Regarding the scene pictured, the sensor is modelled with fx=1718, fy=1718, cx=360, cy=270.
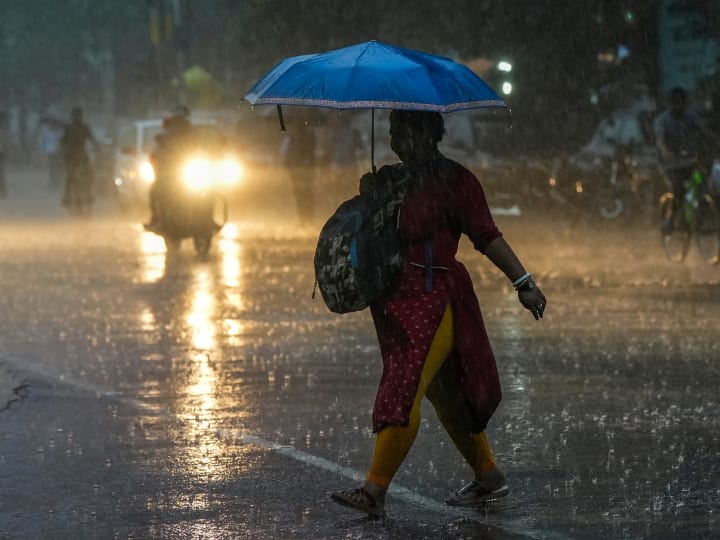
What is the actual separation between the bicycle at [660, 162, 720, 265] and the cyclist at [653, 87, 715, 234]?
0.55 ft

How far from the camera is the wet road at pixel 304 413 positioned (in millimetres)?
6457

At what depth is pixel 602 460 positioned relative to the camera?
751 cm

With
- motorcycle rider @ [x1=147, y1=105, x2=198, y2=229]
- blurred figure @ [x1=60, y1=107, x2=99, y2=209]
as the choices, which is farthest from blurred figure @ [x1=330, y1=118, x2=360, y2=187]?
motorcycle rider @ [x1=147, y1=105, x2=198, y2=229]

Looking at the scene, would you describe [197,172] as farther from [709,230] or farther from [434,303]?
[434,303]

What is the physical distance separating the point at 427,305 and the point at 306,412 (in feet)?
8.62

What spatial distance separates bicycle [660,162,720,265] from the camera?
57.9ft

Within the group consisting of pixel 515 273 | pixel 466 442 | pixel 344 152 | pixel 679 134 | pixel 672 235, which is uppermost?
pixel 679 134

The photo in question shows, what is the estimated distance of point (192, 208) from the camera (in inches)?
781

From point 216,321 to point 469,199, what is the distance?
6832 millimetres

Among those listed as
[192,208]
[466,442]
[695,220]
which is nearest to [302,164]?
[192,208]

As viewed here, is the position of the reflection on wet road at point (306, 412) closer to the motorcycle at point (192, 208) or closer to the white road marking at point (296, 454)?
the white road marking at point (296, 454)

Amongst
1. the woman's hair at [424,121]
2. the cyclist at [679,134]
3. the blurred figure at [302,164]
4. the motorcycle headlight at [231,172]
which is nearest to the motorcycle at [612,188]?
the blurred figure at [302,164]

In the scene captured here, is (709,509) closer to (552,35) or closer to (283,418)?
(283,418)

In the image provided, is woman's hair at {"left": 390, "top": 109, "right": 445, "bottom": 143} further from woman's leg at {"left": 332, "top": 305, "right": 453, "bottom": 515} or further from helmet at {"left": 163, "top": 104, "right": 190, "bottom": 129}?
helmet at {"left": 163, "top": 104, "right": 190, "bottom": 129}
